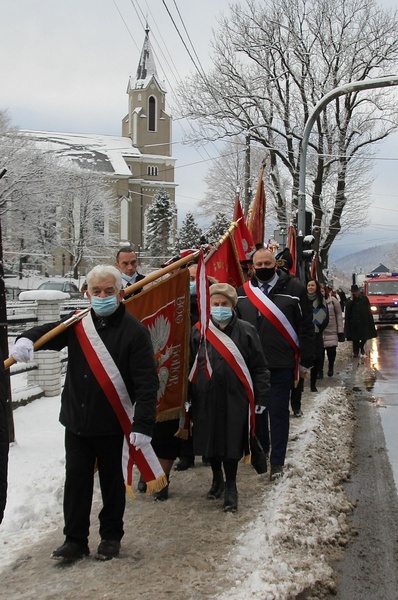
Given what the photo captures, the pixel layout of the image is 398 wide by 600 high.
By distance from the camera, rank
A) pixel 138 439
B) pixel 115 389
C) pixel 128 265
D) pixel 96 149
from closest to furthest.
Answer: pixel 138 439 < pixel 115 389 < pixel 128 265 < pixel 96 149

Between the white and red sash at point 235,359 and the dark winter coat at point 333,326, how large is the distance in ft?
27.4

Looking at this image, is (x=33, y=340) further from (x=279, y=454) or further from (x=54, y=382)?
(x=54, y=382)

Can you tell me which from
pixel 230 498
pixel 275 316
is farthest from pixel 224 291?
pixel 230 498

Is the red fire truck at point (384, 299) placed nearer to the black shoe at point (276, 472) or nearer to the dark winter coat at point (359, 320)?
the dark winter coat at point (359, 320)

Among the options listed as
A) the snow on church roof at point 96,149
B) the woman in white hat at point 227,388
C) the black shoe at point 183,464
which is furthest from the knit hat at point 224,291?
the snow on church roof at point 96,149

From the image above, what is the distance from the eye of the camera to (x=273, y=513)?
5.07 metres

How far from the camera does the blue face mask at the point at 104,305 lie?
4.23 metres

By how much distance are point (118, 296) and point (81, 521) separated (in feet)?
4.82

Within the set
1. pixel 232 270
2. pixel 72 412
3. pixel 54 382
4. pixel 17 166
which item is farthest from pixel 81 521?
pixel 17 166

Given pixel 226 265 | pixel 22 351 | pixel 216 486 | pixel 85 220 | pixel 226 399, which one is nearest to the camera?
pixel 22 351

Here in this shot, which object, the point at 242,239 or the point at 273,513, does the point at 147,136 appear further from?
the point at 273,513

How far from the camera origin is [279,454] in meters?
6.21

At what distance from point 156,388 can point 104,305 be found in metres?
0.62

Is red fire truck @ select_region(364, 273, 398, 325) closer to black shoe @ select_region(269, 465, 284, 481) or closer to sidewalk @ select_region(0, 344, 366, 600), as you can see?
black shoe @ select_region(269, 465, 284, 481)
